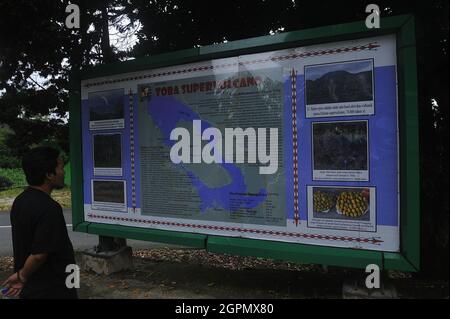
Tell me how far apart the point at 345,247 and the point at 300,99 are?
4.74ft

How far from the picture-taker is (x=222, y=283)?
5.26 metres

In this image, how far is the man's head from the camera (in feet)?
10.0

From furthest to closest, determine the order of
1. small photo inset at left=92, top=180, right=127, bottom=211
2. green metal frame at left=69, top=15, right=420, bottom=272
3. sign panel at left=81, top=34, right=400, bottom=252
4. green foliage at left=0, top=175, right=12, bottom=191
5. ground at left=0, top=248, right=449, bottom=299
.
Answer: green foliage at left=0, top=175, right=12, bottom=191, small photo inset at left=92, top=180, right=127, bottom=211, ground at left=0, top=248, right=449, bottom=299, sign panel at left=81, top=34, right=400, bottom=252, green metal frame at left=69, top=15, right=420, bottom=272

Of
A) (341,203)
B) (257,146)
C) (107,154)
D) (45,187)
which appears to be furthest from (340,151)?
(107,154)

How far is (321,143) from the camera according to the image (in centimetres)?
404

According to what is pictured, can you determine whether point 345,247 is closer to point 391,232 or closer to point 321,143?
point 391,232

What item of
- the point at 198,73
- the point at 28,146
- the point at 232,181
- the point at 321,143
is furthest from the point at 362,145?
the point at 28,146

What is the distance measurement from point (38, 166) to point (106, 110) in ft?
8.50

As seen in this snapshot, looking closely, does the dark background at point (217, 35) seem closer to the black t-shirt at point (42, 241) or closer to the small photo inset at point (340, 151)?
the small photo inset at point (340, 151)

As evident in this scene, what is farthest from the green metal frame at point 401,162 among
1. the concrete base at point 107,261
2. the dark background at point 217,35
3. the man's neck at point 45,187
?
the man's neck at point 45,187

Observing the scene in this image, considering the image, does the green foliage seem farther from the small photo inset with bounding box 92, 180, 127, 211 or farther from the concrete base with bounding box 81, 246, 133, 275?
the small photo inset with bounding box 92, 180, 127, 211

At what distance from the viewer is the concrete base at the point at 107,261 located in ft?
18.6

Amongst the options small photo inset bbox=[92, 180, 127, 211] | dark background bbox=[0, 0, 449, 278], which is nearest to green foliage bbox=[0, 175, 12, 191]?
dark background bbox=[0, 0, 449, 278]

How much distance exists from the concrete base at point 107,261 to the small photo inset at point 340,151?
10.0ft
